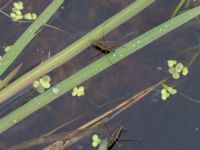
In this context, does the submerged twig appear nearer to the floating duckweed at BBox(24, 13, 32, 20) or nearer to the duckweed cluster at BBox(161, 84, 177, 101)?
the duckweed cluster at BBox(161, 84, 177, 101)

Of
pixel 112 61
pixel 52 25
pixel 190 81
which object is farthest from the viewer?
pixel 52 25

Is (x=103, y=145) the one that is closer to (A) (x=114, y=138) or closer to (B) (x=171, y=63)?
(A) (x=114, y=138)

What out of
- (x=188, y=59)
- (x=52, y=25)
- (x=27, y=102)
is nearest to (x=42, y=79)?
(x=27, y=102)

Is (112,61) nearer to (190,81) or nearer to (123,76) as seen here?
(123,76)

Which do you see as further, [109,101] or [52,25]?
[52,25]

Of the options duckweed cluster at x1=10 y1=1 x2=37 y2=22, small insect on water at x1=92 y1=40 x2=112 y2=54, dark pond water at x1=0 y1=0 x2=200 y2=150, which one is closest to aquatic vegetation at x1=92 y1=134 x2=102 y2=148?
dark pond water at x1=0 y1=0 x2=200 y2=150

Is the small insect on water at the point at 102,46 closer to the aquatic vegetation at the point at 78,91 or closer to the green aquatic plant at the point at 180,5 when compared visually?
the aquatic vegetation at the point at 78,91
